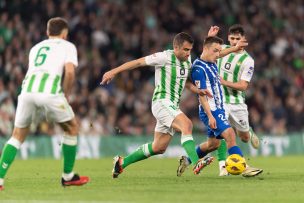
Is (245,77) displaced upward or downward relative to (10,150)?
upward

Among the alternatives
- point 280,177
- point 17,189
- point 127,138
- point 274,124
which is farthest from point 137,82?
point 17,189

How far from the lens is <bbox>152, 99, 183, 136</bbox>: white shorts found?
12969mm

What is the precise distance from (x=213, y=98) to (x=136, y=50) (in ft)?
43.0

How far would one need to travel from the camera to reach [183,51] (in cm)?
1300

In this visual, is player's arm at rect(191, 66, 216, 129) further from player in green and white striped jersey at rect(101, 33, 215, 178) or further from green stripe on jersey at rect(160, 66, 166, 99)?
green stripe on jersey at rect(160, 66, 166, 99)

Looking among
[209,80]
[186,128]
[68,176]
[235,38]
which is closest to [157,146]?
[186,128]

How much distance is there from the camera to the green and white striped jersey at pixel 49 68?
35.4 ft

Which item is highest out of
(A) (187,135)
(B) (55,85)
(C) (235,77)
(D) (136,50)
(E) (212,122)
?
(D) (136,50)

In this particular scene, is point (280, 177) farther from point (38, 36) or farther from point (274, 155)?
point (38, 36)

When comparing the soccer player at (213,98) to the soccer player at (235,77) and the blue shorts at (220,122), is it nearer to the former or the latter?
the blue shorts at (220,122)

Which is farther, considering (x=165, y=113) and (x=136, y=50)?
(x=136, y=50)

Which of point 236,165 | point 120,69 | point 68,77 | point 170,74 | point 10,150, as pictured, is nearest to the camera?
point 68,77

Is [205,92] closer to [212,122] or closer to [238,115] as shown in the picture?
[212,122]

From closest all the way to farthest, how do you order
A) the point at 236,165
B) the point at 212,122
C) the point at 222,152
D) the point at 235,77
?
the point at 236,165 < the point at 212,122 < the point at 222,152 < the point at 235,77
